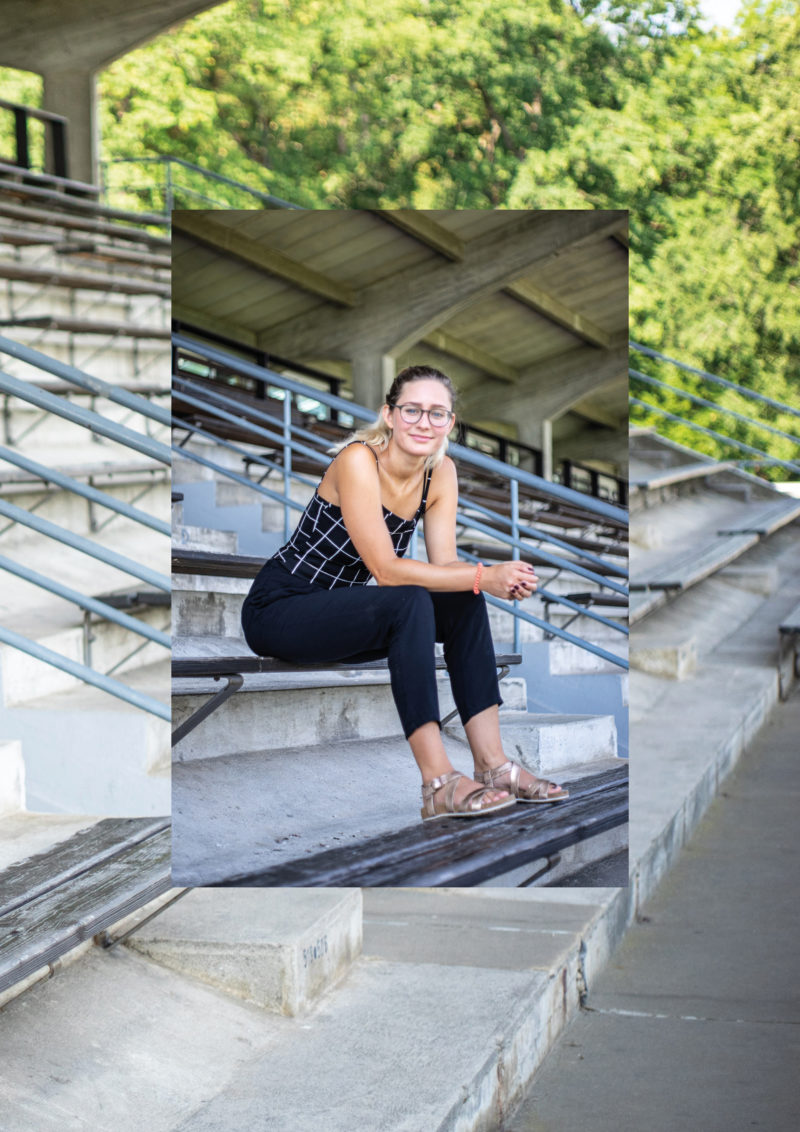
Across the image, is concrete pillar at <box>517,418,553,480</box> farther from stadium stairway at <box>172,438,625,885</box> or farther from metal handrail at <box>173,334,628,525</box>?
stadium stairway at <box>172,438,625,885</box>

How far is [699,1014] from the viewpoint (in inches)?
125

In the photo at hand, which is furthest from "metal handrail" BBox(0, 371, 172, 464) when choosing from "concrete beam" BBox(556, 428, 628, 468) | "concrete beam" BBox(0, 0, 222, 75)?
"concrete beam" BBox(0, 0, 222, 75)

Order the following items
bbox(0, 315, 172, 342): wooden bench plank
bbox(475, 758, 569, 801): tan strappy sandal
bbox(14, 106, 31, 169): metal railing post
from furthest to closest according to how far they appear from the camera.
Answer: bbox(14, 106, 31, 169): metal railing post
bbox(0, 315, 172, 342): wooden bench plank
bbox(475, 758, 569, 801): tan strappy sandal

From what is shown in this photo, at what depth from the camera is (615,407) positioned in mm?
1913

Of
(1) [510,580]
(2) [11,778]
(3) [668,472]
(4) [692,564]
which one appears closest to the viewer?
(1) [510,580]

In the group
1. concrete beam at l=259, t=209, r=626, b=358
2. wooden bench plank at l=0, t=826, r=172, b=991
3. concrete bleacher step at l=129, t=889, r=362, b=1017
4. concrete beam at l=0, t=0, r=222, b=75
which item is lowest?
concrete bleacher step at l=129, t=889, r=362, b=1017

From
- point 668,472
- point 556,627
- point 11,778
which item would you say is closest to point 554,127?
point 668,472

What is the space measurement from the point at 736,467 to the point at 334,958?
951 cm

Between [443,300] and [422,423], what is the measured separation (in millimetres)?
404

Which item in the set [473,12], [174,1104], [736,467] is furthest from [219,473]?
[473,12]

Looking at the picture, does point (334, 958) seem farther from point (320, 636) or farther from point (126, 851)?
point (320, 636)

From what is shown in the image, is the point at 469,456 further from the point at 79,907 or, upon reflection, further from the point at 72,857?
the point at 72,857

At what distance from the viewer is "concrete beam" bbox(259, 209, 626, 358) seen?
75.6 inches

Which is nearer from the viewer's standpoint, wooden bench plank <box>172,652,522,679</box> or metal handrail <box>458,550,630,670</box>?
wooden bench plank <box>172,652,522,679</box>
